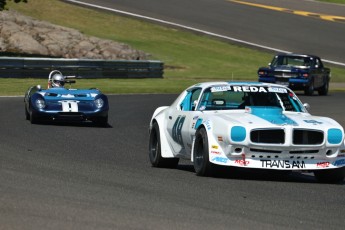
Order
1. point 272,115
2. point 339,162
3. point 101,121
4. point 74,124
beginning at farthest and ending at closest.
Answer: point 74,124 → point 101,121 → point 272,115 → point 339,162

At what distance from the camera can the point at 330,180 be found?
1219 cm

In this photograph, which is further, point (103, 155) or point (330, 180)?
point (103, 155)

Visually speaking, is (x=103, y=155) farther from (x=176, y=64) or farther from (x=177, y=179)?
(x=176, y=64)

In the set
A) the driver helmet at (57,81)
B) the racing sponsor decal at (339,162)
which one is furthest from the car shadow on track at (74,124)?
the racing sponsor decal at (339,162)

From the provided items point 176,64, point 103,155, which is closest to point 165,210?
point 103,155

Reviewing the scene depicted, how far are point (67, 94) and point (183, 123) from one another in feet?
25.6

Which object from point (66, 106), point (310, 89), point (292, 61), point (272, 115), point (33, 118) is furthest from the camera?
point (292, 61)

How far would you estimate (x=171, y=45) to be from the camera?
47.8m

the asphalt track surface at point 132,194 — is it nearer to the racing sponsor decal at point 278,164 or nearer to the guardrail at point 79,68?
the racing sponsor decal at point 278,164

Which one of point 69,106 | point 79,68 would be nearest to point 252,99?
point 69,106

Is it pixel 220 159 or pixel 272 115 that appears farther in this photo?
pixel 272 115

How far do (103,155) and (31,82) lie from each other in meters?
19.6

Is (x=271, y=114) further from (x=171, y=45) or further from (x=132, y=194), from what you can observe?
(x=171, y=45)

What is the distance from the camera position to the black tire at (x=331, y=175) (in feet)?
39.7
